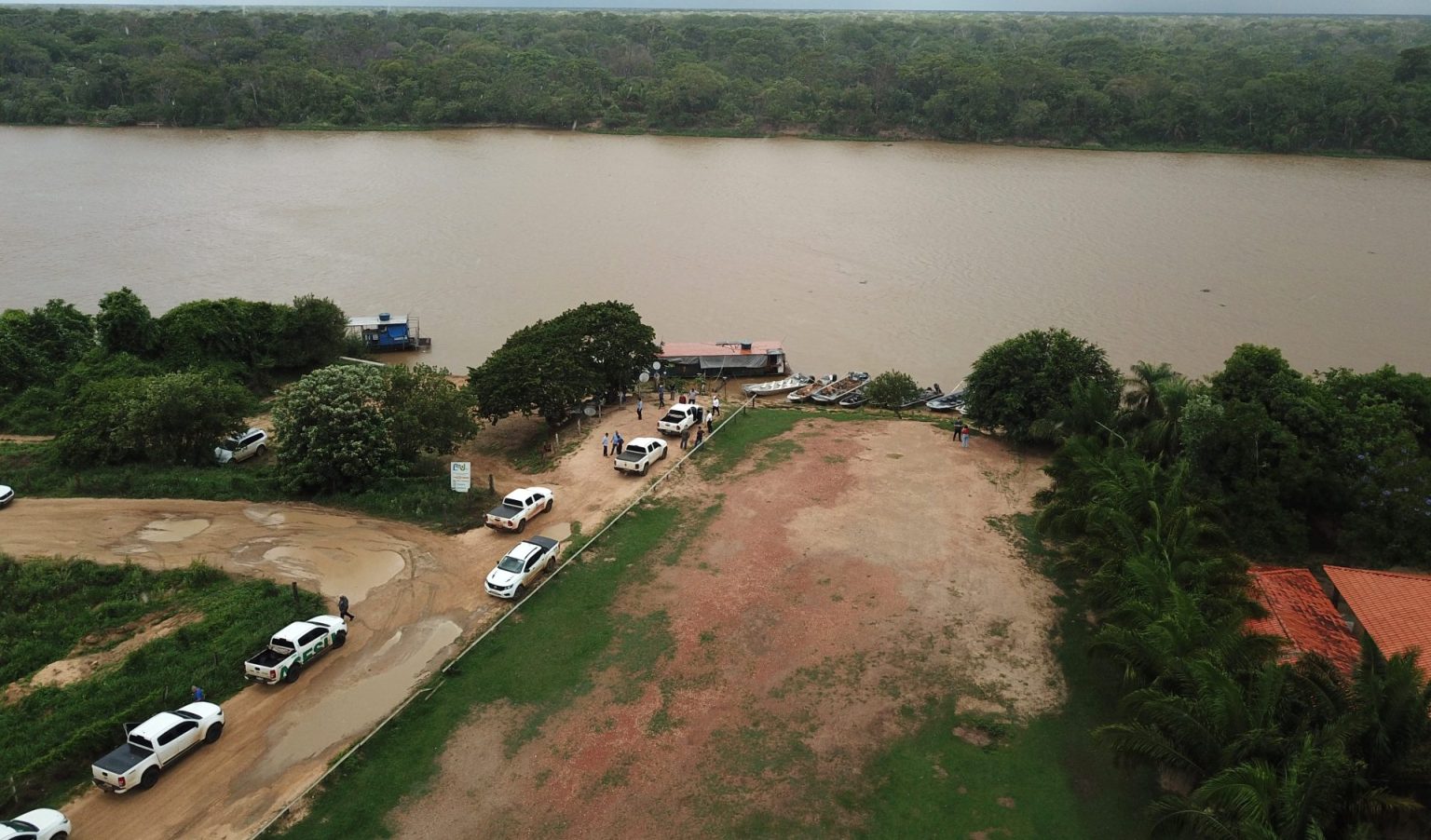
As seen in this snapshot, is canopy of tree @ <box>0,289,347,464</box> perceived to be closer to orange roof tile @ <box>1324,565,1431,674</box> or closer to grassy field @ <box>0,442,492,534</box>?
grassy field @ <box>0,442,492,534</box>

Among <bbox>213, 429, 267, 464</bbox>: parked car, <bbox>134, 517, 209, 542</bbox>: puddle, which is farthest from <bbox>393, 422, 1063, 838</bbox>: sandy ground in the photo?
<bbox>213, 429, 267, 464</bbox>: parked car

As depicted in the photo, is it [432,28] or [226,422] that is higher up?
[432,28]

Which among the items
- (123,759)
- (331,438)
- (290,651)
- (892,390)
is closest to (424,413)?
(331,438)

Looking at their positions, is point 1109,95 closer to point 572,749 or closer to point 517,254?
point 517,254

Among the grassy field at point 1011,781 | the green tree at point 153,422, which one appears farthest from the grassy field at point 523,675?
the green tree at point 153,422

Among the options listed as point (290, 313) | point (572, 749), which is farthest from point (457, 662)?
point (290, 313)
